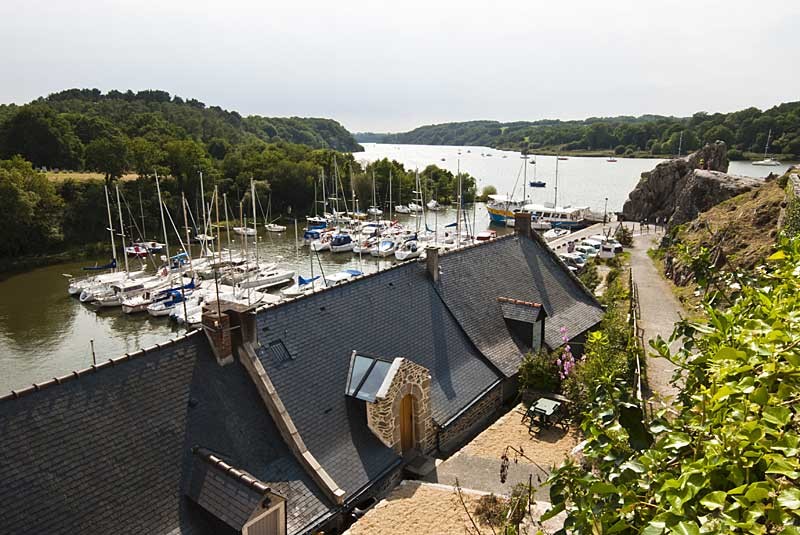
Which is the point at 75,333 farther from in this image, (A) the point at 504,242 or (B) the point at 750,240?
(B) the point at 750,240

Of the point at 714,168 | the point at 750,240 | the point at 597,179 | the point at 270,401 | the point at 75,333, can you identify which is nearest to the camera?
the point at 270,401

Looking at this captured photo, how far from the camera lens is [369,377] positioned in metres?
12.3

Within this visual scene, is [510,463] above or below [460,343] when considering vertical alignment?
below

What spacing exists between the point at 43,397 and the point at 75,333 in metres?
27.3

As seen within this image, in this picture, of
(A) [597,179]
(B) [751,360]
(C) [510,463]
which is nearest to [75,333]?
(C) [510,463]

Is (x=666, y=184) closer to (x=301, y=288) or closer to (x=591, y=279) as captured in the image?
(x=591, y=279)

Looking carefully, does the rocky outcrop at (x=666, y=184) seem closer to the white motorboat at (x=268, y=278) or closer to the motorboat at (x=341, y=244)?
the motorboat at (x=341, y=244)

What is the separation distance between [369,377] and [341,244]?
39.6 m

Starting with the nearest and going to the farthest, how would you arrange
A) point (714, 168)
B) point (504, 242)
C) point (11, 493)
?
point (11, 493), point (504, 242), point (714, 168)

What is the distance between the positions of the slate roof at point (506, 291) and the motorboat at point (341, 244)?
3104 cm

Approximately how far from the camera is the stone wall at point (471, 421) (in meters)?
13.6

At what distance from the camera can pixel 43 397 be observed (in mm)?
8742

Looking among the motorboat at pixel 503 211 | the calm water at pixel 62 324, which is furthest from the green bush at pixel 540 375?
the motorboat at pixel 503 211

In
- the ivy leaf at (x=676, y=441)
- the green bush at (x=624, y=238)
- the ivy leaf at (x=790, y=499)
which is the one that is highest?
the ivy leaf at (x=790, y=499)
